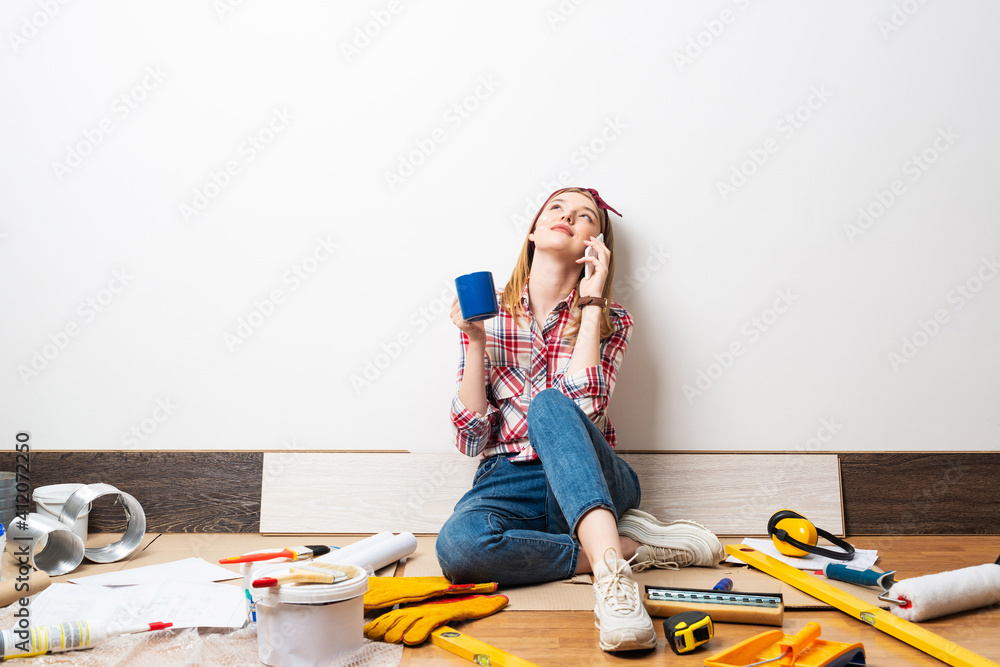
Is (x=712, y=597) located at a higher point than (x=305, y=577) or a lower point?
lower

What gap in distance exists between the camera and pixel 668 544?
5.01 feet

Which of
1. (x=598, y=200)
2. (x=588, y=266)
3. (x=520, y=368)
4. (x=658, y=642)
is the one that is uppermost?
(x=598, y=200)

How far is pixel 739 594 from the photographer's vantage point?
47.7 inches

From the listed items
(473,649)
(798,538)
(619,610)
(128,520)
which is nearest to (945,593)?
(798,538)

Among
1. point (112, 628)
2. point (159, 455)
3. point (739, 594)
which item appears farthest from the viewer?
point (159, 455)

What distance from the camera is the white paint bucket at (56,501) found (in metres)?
1.70

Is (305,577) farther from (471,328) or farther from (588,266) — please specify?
(588,266)

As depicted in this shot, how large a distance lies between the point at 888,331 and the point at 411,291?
1.38 meters

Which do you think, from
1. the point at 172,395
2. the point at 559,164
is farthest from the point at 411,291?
the point at 172,395

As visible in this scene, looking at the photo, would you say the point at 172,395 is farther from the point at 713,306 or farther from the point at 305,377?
the point at 713,306

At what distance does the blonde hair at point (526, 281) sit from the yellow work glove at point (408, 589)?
661mm

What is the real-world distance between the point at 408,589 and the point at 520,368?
63cm

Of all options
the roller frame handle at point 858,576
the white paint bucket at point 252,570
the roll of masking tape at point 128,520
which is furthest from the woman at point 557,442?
the roll of masking tape at point 128,520

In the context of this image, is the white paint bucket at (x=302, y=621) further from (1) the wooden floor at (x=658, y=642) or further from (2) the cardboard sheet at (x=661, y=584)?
(2) the cardboard sheet at (x=661, y=584)
